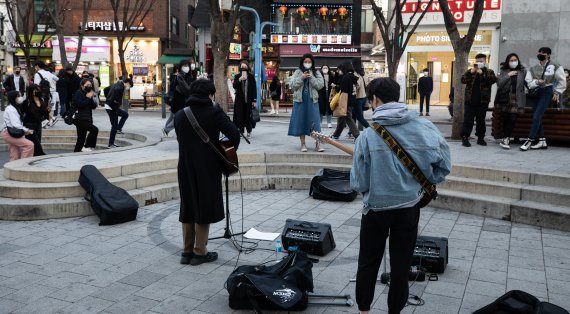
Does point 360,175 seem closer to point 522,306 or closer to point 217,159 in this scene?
point 522,306

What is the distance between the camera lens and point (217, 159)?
18.3 feet

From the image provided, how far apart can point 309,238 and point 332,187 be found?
282 cm

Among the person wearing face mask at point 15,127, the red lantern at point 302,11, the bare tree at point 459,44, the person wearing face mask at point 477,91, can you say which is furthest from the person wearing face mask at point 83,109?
the red lantern at point 302,11

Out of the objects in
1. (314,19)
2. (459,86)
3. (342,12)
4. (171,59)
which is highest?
(342,12)

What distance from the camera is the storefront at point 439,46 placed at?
25703 millimetres

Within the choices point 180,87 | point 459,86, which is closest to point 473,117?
point 459,86

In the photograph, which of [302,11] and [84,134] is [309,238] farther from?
[302,11]

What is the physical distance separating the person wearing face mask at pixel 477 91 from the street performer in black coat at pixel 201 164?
683 centimetres

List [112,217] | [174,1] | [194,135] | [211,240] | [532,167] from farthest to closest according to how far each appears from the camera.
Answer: [174,1] → [532,167] → [112,217] → [211,240] → [194,135]

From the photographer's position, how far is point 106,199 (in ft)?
23.8

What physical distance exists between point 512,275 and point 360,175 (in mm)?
2471

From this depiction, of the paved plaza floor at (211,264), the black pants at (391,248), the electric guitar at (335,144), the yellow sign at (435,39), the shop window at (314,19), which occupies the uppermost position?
the shop window at (314,19)

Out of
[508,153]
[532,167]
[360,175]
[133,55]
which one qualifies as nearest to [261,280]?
[360,175]

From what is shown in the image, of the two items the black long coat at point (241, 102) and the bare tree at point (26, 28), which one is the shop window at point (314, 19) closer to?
the bare tree at point (26, 28)
